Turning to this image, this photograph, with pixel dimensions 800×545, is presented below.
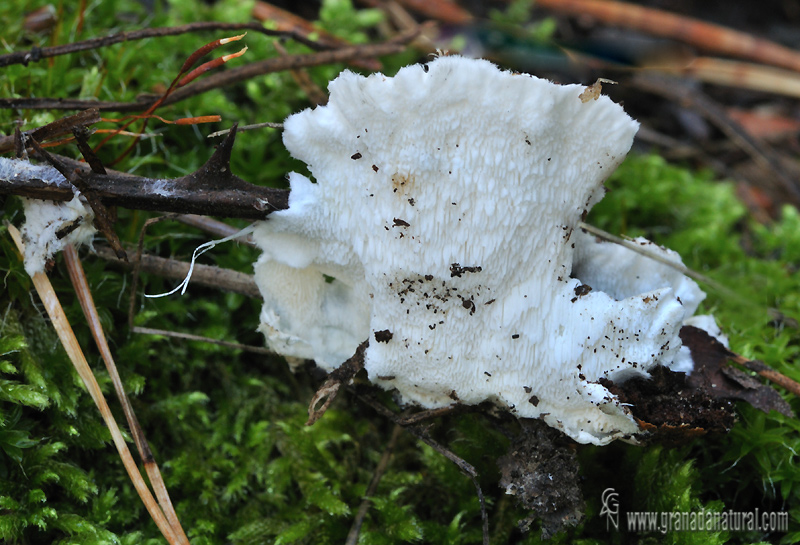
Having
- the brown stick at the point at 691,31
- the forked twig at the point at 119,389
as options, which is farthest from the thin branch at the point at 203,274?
the brown stick at the point at 691,31

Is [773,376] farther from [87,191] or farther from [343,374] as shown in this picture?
[87,191]

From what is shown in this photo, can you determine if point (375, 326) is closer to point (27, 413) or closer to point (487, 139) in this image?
point (487, 139)

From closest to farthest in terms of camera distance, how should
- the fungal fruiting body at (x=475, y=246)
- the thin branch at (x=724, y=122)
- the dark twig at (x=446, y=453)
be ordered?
1. the fungal fruiting body at (x=475, y=246)
2. the dark twig at (x=446, y=453)
3. the thin branch at (x=724, y=122)

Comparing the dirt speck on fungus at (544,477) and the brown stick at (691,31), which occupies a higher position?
the brown stick at (691,31)

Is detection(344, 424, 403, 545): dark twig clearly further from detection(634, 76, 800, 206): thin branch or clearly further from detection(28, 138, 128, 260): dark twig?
detection(634, 76, 800, 206): thin branch

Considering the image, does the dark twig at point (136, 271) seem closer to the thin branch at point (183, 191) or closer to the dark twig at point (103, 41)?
the thin branch at point (183, 191)

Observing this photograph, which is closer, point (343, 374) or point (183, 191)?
point (183, 191)

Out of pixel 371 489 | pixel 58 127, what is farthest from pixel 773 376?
pixel 58 127
